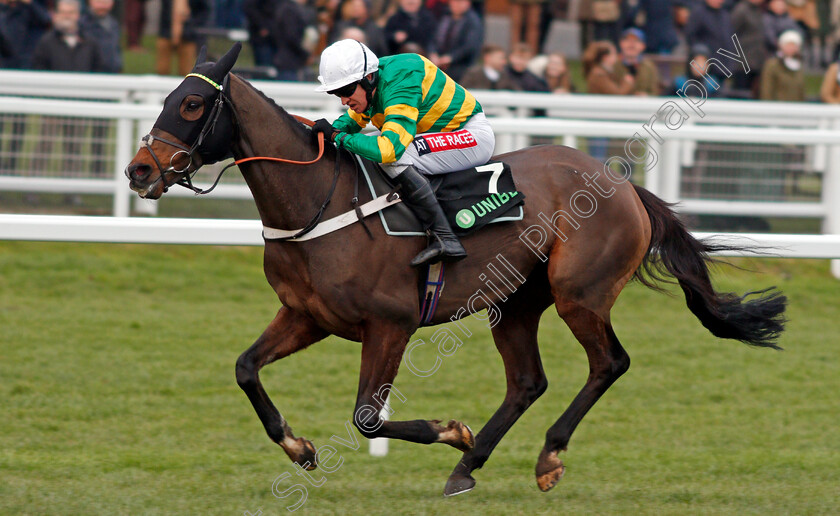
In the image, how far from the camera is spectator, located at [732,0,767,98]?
37.2 ft

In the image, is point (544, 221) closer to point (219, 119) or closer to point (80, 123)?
point (219, 119)

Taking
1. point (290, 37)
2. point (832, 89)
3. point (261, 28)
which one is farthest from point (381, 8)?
point (832, 89)

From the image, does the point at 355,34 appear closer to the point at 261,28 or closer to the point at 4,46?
the point at 261,28

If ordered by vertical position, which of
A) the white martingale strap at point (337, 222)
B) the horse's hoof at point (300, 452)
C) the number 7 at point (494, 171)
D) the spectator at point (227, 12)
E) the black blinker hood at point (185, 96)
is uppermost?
the black blinker hood at point (185, 96)

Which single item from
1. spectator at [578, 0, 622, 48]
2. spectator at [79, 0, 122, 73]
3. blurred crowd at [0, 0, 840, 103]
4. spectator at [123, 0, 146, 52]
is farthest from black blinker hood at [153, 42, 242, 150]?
spectator at [123, 0, 146, 52]

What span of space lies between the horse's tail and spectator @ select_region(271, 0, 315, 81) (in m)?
6.83

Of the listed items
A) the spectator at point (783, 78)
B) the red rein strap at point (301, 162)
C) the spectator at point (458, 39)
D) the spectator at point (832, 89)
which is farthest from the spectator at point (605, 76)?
the red rein strap at point (301, 162)

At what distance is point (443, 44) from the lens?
11008 mm

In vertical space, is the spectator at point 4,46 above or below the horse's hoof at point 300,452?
below

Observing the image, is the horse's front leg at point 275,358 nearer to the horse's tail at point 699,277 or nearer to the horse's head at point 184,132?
the horse's head at point 184,132

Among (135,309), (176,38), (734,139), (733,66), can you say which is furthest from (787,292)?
(176,38)

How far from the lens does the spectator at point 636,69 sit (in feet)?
35.3

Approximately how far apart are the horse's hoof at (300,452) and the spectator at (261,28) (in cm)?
783

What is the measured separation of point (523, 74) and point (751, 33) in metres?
2.61
